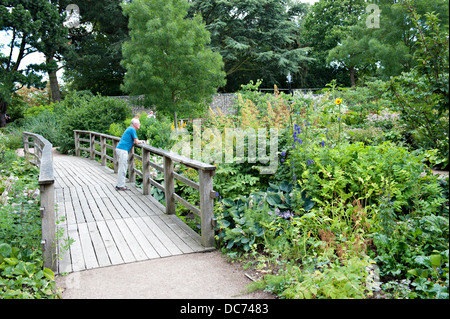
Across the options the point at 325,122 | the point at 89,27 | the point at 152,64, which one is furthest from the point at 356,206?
the point at 89,27

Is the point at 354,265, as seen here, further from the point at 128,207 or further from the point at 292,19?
the point at 292,19

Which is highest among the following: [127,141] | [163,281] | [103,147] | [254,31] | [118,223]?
[254,31]

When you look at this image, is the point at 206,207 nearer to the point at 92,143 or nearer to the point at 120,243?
the point at 120,243

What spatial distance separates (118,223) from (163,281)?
1.90 meters

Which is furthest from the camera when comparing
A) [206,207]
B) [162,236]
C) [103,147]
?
[103,147]

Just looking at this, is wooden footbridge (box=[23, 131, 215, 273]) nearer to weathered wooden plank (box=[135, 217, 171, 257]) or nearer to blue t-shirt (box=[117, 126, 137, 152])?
weathered wooden plank (box=[135, 217, 171, 257])

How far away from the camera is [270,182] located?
5.10m

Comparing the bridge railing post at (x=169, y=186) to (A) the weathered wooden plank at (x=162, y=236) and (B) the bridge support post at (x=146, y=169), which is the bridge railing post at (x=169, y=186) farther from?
(B) the bridge support post at (x=146, y=169)

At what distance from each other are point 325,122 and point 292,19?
27.3 meters

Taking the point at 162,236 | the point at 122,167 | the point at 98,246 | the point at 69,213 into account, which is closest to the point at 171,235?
the point at 162,236

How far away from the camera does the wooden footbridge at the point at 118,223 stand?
3910 millimetres

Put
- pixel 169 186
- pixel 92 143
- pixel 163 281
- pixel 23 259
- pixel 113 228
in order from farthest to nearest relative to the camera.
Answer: pixel 92 143, pixel 169 186, pixel 113 228, pixel 23 259, pixel 163 281

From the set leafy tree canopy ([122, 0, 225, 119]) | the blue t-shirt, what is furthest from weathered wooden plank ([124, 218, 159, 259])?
leafy tree canopy ([122, 0, 225, 119])

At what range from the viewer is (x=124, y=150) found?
7258 mm
